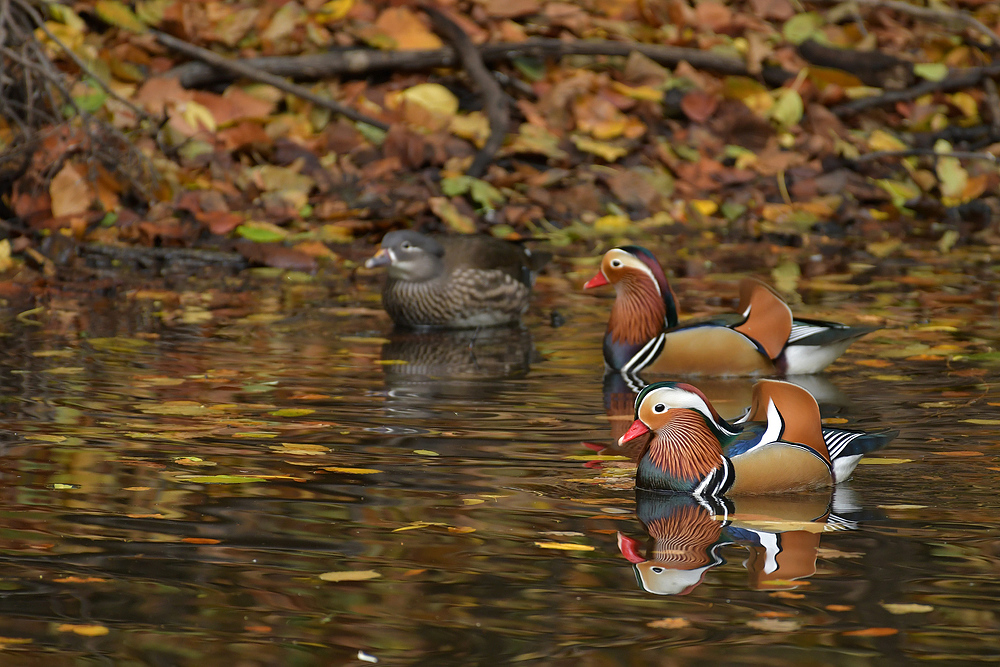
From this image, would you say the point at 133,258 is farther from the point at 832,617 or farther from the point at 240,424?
the point at 832,617

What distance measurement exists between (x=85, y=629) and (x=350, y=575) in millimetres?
690

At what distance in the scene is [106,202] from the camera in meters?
9.65

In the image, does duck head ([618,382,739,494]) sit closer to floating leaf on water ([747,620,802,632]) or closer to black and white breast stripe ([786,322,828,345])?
floating leaf on water ([747,620,802,632])

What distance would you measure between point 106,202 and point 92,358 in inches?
138

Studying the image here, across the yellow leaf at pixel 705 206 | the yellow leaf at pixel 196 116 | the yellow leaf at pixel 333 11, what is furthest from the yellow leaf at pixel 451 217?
the yellow leaf at pixel 333 11

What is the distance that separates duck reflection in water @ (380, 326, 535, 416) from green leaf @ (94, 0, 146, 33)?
16.9 ft

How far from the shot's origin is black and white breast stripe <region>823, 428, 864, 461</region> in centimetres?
451

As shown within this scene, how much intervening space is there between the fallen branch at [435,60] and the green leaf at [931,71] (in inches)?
48.3

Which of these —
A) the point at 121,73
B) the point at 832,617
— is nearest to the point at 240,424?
the point at 832,617

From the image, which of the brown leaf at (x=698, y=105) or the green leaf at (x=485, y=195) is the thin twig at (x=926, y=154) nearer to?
the brown leaf at (x=698, y=105)

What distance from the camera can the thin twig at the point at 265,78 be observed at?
36.4 feet

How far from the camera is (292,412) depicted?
550 centimetres

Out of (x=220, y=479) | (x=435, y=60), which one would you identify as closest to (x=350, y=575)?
(x=220, y=479)

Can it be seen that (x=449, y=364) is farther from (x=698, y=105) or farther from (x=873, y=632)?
(x=698, y=105)
